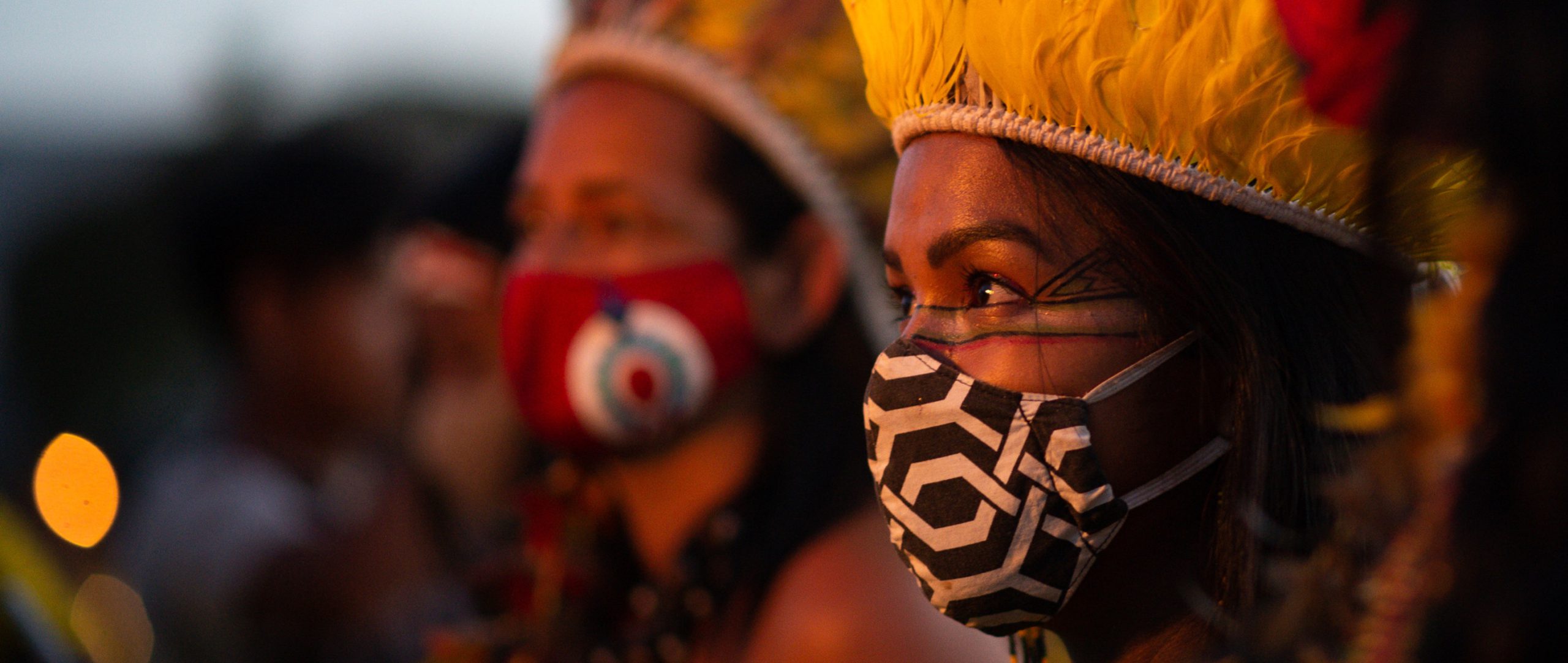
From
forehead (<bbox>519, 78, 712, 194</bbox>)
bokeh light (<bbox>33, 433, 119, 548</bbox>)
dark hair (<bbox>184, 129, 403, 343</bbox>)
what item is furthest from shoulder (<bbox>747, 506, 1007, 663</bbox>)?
dark hair (<bbox>184, 129, 403, 343</bbox>)

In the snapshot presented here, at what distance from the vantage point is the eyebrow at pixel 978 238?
196cm

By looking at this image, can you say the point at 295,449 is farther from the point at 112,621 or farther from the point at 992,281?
the point at 992,281

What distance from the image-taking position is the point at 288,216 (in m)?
6.50

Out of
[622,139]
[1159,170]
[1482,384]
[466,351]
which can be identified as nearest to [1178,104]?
[1159,170]

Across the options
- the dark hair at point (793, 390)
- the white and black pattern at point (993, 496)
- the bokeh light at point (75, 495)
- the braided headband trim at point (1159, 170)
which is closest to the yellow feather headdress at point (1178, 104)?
the braided headband trim at point (1159, 170)

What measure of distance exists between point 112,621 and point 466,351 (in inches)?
62.7

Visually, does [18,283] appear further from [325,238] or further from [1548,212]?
[1548,212]

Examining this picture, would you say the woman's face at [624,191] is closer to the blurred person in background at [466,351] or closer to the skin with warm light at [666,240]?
the skin with warm light at [666,240]

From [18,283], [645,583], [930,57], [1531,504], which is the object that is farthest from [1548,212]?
[18,283]

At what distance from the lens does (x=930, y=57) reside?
209 cm

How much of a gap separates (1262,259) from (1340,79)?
0.44 meters

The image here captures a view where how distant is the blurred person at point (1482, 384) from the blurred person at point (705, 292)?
84.6 inches

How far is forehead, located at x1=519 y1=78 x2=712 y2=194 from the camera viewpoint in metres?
3.70

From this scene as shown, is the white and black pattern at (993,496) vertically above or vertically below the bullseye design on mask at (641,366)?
below
